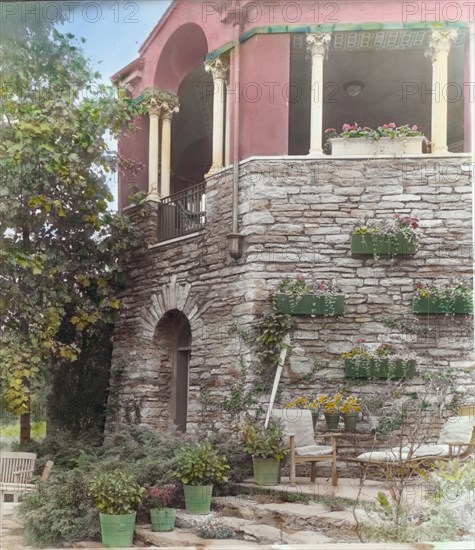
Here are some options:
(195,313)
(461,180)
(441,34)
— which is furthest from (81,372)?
(441,34)

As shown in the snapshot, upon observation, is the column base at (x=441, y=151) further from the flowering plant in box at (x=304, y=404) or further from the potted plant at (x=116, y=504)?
the potted plant at (x=116, y=504)

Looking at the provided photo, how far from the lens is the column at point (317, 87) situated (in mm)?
7215

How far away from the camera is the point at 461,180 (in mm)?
7094

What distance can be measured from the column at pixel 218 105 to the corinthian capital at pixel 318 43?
79cm

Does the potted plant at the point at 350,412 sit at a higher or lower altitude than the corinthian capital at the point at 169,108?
lower

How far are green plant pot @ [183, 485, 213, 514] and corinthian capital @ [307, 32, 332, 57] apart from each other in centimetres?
388

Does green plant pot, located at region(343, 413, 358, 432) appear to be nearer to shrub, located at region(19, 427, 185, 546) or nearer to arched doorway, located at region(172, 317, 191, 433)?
shrub, located at region(19, 427, 185, 546)

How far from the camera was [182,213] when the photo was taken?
817cm

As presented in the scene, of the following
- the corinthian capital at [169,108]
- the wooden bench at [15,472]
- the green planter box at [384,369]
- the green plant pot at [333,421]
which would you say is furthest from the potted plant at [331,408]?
the corinthian capital at [169,108]

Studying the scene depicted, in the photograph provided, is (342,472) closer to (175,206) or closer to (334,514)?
(334,514)

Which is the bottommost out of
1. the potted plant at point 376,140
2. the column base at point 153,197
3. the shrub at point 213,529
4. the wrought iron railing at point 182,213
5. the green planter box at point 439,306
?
the shrub at point 213,529

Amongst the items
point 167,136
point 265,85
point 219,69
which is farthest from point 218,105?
point 167,136

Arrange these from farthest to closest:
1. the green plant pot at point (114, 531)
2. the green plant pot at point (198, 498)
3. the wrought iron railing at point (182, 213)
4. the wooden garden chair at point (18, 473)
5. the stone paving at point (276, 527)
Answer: the wrought iron railing at point (182, 213) → the wooden garden chair at point (18, 473) → the green plant pot at point (198, 498) → the green plant pot at point (114, 531) → the stone paving at point (276, 527)

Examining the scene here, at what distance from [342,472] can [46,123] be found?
13.5 feet
